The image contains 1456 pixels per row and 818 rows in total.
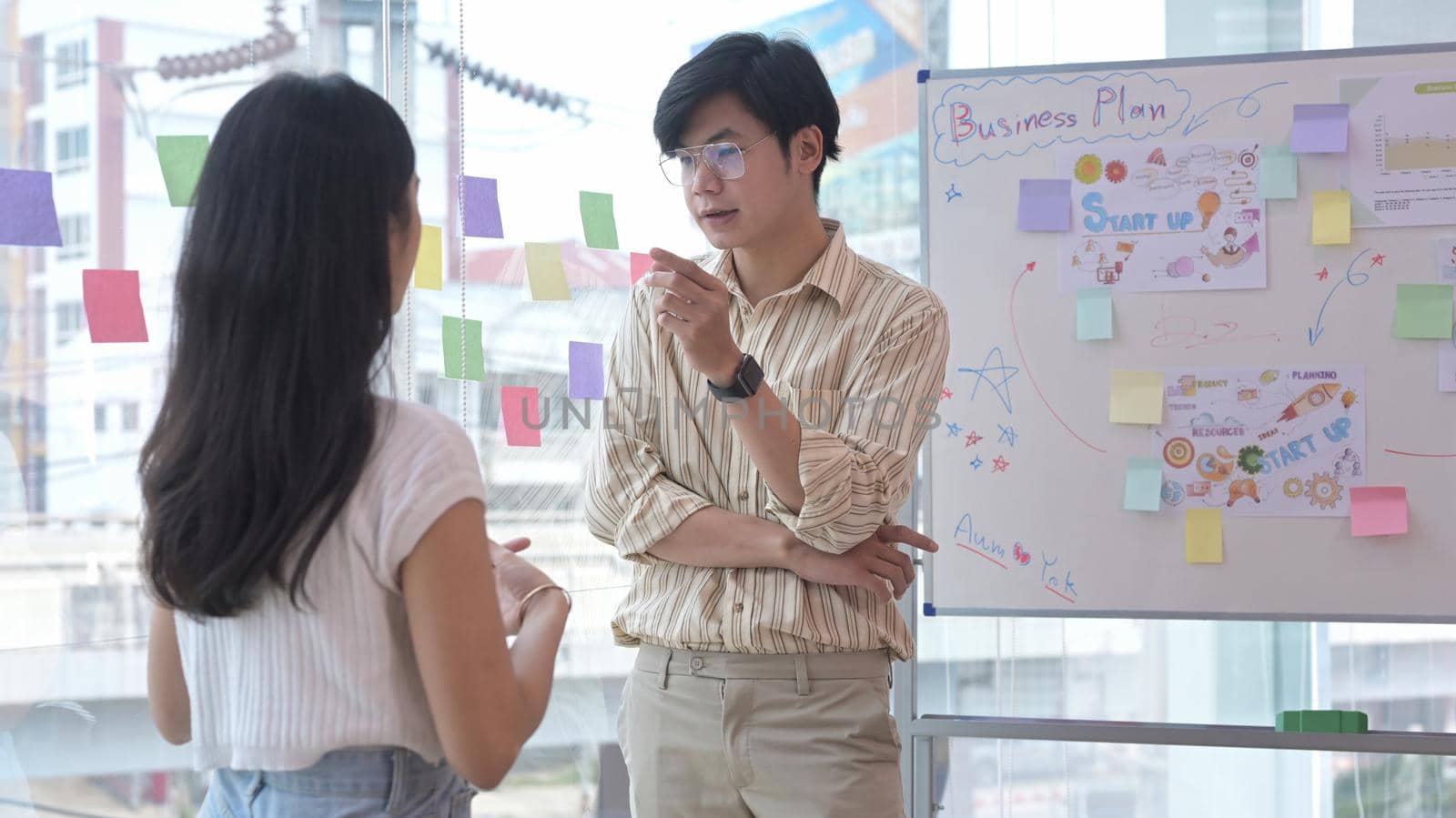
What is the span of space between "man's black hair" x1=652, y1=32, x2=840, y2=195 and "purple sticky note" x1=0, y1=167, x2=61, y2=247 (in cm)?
89

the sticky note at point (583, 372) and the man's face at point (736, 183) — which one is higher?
the man's face at point (736, 183)

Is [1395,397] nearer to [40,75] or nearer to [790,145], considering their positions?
[790,145]

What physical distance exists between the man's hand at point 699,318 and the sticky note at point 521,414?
99 cm

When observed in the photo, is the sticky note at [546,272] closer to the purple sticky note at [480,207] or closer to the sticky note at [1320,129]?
the purple sticky note at [480,207]

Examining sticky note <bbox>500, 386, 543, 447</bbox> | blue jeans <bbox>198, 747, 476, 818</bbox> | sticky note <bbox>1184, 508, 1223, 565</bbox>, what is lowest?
blue jeans <bbox>198, 747, 476, 818</bbox>

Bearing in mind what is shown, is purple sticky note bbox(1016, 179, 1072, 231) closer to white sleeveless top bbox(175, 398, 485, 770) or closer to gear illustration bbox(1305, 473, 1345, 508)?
gear illustration bbox(1305, 473, 1345, 508)

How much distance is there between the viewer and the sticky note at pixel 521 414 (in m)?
2.53

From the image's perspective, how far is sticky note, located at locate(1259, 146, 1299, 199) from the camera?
227 cm

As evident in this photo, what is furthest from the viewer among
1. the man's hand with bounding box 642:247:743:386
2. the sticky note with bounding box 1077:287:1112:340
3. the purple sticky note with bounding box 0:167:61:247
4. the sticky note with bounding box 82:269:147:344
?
the sticky note with bounding box 1077:287:1112:340

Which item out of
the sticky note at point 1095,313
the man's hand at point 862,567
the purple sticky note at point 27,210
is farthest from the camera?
the sticky note at point 1095,313

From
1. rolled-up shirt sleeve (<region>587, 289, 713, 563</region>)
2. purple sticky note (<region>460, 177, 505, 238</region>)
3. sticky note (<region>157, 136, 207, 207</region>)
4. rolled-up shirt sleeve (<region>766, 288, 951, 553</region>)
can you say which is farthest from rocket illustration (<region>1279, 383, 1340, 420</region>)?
sticky note (<region>157, 136, 207, 207</region>)

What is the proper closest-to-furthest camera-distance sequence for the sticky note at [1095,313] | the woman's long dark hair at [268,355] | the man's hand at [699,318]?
the woman's long dark hair at [268,355]
the man's hand at [699,318]
the sticky note at [1095,313]

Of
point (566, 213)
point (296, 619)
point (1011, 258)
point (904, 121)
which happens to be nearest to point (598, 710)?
point (566, 213)

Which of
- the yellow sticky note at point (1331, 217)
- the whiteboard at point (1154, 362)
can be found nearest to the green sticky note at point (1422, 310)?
the whiteboard at point (1154, 362)
